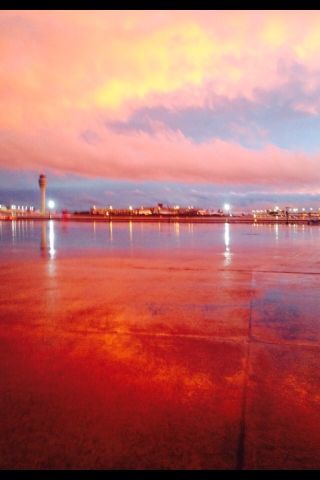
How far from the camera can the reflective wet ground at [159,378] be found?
7.47 feet

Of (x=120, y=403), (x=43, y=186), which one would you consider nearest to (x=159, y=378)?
(x=120, y=403)

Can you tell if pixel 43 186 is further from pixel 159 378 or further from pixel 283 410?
pixel 283 410

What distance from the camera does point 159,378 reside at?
3178 millimetres

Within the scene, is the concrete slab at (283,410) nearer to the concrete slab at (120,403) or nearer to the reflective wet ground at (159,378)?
the reflective wet ground at (159,378)

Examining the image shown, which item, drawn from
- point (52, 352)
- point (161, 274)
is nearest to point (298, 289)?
point (161, 274)

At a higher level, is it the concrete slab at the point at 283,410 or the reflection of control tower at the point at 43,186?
the reflection of control tower at the point at 43,186

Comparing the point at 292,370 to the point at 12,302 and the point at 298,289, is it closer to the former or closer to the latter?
the point at 298,289

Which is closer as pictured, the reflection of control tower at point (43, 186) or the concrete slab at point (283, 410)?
the concrete slab at point (283, 410)

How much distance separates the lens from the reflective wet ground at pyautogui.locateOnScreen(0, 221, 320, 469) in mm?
2275

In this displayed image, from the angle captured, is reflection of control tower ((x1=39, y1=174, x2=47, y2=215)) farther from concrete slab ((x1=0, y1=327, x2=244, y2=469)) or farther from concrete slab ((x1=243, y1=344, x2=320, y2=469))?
concrete slab ((x1=243, y1=344, x2=320, y2=469))

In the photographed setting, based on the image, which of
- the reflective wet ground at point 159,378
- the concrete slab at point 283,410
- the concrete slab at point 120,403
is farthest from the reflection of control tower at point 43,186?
the concrete slab at point 283,410

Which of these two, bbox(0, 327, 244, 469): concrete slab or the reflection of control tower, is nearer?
bbox(0, 327, 244, 469): concrete slab

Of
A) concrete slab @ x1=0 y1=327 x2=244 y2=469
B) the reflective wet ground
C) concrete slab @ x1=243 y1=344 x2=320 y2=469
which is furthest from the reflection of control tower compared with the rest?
concrete slab @ x1=243 y1=344 x2=320 y2=469
